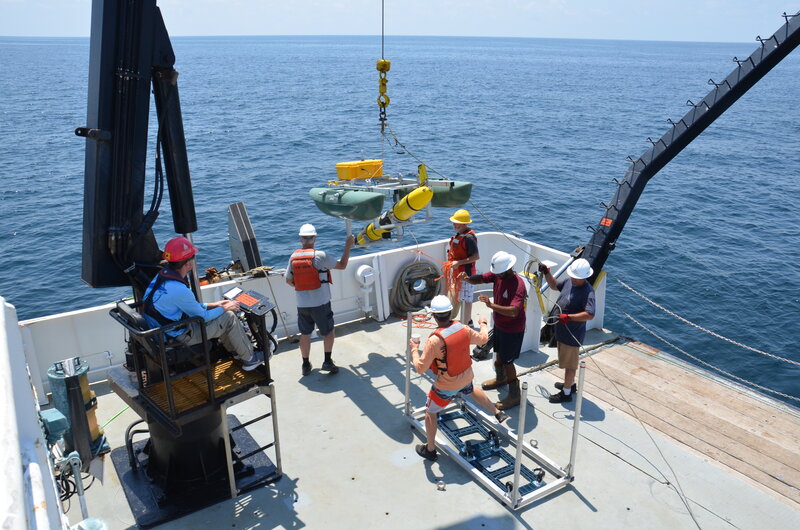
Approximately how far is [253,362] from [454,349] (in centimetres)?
175

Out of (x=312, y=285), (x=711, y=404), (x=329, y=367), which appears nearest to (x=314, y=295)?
(x=312, y=285)

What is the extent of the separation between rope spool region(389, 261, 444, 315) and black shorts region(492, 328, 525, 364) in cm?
241

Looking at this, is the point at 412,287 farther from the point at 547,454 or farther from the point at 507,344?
the point at 547,454

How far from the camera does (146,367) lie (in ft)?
16.9

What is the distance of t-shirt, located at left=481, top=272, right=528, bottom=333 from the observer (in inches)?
254

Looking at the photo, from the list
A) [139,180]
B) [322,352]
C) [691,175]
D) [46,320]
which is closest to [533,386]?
[322,352]

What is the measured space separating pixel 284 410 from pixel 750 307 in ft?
43.9

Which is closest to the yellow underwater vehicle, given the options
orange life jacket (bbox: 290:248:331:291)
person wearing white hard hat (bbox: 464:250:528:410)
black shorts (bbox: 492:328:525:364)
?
orange life jacket (bbox: 290:248:331:291)

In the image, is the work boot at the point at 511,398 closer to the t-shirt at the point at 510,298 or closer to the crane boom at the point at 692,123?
the t-shirt at the point at 510,298

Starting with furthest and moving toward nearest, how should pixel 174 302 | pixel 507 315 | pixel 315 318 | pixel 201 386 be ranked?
pixel 315 318 < pixel 507 315 < pixel 201 386 < pixel 174 302

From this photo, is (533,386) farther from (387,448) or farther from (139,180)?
(139,180)

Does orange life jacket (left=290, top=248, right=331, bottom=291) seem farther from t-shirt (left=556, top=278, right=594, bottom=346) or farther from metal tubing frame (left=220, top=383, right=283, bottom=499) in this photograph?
t-shirt (left=556, top=278, right=594, bottom=346)

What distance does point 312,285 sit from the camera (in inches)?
275

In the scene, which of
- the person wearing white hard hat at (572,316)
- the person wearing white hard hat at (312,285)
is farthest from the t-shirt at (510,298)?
the person wearing white hard hat at (312,285)
